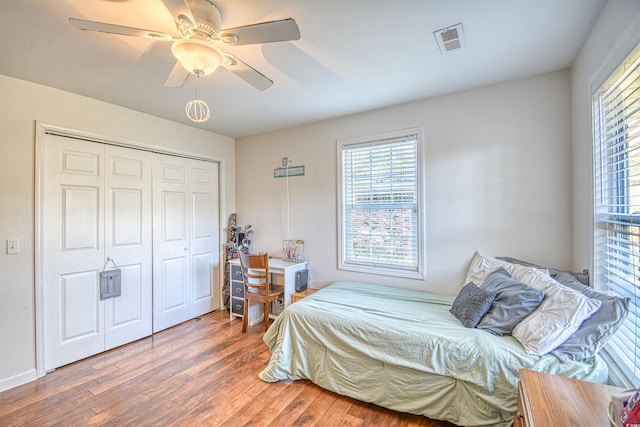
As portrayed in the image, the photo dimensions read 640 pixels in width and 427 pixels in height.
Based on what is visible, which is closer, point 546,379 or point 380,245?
point 546,379

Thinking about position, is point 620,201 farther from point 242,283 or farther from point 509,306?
point 242,283

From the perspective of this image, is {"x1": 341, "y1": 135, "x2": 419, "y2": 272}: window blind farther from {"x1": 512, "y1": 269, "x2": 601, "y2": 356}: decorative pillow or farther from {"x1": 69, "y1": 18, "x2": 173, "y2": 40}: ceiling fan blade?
{"x1": 69, "y1": 18, "x2": 173, "y2": 40}: ceiling fan blade

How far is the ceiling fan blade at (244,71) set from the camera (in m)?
1.66

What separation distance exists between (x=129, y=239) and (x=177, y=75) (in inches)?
80.1

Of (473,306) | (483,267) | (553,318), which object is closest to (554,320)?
(553,318)

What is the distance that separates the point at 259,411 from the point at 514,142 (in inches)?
116

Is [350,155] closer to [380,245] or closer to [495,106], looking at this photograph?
[380,245]

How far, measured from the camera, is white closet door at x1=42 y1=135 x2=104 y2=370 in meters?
2.47

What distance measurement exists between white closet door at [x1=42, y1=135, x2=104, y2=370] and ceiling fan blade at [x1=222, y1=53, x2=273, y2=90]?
199cm

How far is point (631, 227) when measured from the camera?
1.40 metres

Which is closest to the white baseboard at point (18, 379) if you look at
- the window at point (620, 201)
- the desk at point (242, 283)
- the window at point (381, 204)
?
the desk at point (242, 283)

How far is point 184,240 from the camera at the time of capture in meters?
3.54

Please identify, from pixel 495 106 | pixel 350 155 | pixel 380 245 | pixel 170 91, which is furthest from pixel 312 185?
→ pixel 495 106

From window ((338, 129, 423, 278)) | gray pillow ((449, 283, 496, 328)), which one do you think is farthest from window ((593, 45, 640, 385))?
window ((338, 129, 423, 278))
